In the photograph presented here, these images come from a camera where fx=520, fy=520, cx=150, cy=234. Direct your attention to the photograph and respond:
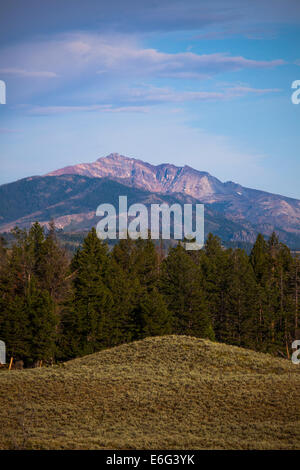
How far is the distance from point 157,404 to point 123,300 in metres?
32.8

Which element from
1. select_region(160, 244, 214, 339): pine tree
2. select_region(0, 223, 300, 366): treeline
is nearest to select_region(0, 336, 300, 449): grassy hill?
select_region(0, 223, 300, 366): treeline

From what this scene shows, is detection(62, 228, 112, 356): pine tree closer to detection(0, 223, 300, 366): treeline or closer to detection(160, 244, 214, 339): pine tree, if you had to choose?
detection(0, 223, 300, 366): treeline

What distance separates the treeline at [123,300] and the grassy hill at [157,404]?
1162 cm

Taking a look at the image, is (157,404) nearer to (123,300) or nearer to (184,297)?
(123,300)

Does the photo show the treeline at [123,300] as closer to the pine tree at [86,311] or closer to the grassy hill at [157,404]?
the pine tree at [86,311]

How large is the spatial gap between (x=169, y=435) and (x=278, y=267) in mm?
65614

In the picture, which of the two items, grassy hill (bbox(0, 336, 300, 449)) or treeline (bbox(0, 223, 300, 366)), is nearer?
grassy hill (bbox(0, 336, 300, 449))

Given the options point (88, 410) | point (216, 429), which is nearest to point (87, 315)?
point (88, 410)

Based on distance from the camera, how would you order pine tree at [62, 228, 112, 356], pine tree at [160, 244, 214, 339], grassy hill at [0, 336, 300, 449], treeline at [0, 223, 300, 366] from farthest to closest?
pine tree at [160, 244, 214, 339] < pine tree at [62, 228, 112, 356] < treeline at [0, 223, 300, 366] < grassy hill at [0, 336, 300, 449]

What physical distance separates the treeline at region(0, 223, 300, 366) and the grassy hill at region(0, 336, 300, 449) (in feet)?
38.1

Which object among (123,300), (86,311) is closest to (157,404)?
(86,311)

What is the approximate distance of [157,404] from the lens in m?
30.4

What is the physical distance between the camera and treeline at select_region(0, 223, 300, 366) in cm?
5338
